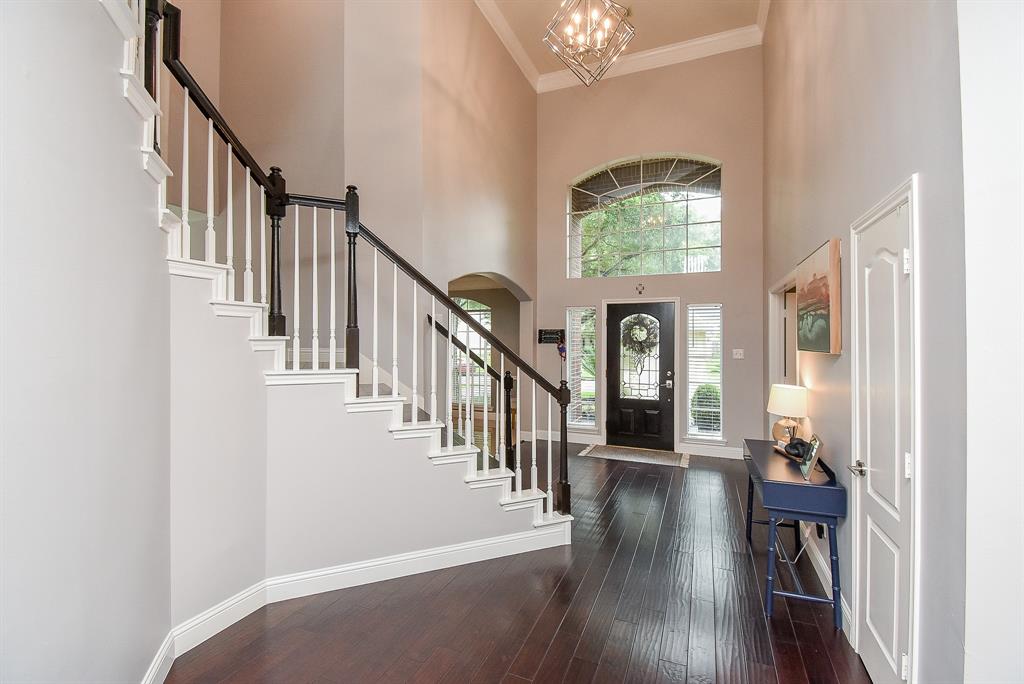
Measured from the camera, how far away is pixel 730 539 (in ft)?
11.1

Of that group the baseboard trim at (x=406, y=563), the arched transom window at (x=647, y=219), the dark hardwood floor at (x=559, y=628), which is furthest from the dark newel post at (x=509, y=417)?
the arched transom window at (x=647, y=219)

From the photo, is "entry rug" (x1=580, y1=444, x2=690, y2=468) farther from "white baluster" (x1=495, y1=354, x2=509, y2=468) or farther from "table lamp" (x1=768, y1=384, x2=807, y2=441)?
"white baluster" (x1=495, y1=354, x2=509, y2=468)

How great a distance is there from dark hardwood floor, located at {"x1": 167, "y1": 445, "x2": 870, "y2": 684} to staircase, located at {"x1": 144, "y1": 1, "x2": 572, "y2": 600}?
0.94ft

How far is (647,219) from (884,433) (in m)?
4.88

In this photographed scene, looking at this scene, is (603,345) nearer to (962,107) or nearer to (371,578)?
(371,578)

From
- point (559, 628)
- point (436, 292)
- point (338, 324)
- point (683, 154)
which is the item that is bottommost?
point (559, 628)

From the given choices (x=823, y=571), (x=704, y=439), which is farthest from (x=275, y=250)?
(x=704, y=439)

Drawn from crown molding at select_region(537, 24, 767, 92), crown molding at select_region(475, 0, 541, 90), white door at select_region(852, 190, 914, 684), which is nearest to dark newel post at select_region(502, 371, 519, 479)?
white door at select_region(852, 190, 914, 684)

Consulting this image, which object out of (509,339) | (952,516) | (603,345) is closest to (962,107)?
(952,516)

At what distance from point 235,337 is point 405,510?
142 cm

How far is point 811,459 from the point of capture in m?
2.60

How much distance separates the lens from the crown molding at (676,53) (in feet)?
18.7

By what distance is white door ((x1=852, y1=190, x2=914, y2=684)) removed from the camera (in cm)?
170

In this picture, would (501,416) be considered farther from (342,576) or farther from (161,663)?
(161,663)
